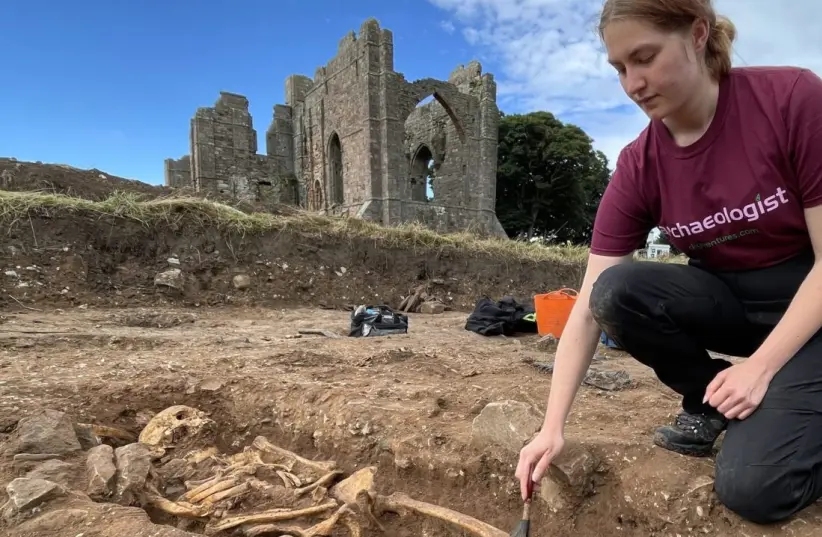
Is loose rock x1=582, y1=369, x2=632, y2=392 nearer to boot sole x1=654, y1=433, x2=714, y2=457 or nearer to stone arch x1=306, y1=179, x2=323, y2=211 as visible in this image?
boot sole x1=654, y1=433, x2=714, y2=457

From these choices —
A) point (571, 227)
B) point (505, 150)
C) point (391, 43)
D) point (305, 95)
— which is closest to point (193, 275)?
point (391, 43)

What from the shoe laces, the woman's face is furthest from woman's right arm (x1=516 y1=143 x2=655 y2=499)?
the shoe laces

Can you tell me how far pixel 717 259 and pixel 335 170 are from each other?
871 inches

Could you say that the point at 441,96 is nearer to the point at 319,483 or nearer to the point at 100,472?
the point at 319,483

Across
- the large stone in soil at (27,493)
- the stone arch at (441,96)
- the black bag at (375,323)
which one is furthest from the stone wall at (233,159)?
the large stone in soil at (27,493)

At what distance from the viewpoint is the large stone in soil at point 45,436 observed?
1963 millimetres

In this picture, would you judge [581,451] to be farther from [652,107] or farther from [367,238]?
[367,238]

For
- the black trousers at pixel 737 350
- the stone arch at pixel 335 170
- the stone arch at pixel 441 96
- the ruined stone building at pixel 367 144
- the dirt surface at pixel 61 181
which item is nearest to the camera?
the black trousers at pixel 737 350

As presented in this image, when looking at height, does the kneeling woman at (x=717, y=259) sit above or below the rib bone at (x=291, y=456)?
above

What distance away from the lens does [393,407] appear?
8.54 ft

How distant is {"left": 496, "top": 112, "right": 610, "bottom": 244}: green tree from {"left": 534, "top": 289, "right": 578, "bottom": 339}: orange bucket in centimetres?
2583

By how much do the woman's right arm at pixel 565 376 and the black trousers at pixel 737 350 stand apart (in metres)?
0.06

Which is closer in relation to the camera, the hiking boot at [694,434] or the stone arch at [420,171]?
the hiking boot at [694,434]

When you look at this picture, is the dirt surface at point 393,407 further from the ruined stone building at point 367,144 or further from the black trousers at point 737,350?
the ruined stone building at point 367,144
